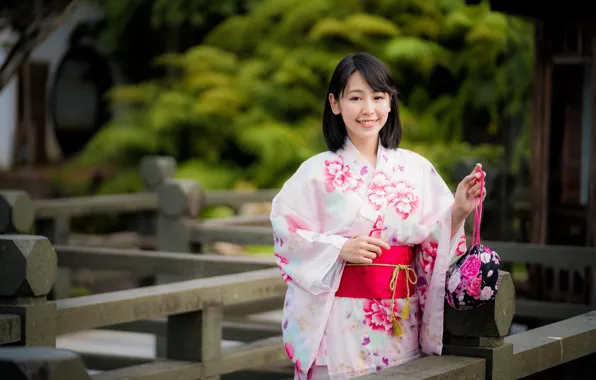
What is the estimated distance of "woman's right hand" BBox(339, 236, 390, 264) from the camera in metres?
3.17

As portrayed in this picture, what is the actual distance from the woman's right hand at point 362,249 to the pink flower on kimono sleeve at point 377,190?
119 millimetres

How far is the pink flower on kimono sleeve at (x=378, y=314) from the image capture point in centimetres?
325

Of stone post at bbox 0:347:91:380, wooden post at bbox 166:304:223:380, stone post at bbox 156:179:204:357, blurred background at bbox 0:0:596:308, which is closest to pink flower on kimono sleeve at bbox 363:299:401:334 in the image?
wooden post at bbox 166:304:223:380

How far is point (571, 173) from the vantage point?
7789 mm

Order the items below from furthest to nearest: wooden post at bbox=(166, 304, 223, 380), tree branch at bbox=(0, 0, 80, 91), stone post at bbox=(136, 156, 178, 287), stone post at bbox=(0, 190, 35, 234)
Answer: stone post at bbox=(136, 156, 178, 287) → tree branch at bbox=(0, 0, 80, 91) → stone post at bbox=(0, 190, 35, 234) → wooden post at bbox=(166, 304, 223, 380)

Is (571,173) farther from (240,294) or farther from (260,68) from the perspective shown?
(260,68)

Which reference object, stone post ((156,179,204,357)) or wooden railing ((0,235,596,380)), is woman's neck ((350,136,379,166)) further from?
stone post ((156,179,204,357))

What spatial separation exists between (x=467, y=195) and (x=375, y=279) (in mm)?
379

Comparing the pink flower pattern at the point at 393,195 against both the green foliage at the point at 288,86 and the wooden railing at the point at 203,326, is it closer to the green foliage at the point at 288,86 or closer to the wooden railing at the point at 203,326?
the wooden railing at the point at 203,326

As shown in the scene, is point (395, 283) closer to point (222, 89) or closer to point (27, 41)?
point (27, 41)

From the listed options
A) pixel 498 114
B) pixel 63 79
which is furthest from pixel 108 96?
pixel 498 114

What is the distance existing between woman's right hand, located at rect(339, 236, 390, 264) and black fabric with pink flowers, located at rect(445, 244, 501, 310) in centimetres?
25

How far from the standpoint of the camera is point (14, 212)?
5.79m

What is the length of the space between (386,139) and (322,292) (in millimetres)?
543
